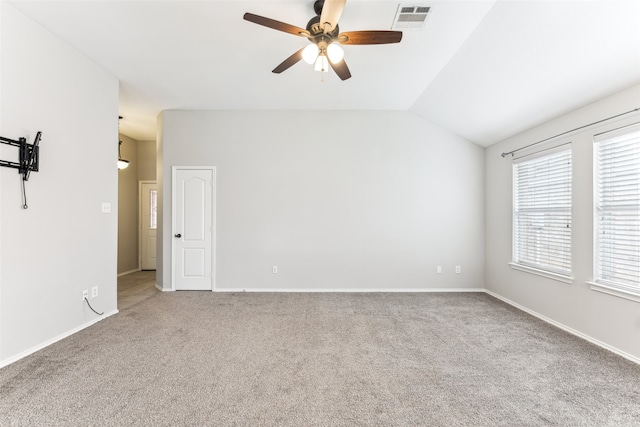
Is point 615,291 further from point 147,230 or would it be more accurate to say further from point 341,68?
point 147,230

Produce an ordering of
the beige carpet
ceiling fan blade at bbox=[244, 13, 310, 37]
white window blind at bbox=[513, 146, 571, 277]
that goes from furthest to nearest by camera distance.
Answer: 1. the beige carpet
2. white window blind at bbox=[513, 146, 571, 277]
3. ceiling fan blade at bbox=[244, 13, 310, 37]

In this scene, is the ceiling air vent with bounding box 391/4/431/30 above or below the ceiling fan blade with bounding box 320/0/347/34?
above

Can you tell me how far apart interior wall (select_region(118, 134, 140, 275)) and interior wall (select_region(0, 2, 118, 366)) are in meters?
2.78

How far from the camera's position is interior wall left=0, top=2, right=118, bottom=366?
253cm

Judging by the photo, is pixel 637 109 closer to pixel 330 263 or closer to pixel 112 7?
pixel 330 263

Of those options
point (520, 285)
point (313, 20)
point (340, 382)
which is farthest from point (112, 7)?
point (520, 285)

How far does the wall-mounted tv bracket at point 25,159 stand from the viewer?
8.40 feet

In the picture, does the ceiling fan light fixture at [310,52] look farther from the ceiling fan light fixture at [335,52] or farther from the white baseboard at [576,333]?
the white baseboard at [576,333]

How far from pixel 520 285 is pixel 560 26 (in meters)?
3.18

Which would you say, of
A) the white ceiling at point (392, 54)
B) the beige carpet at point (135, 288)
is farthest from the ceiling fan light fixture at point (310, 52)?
the beige carpet at point (135, 288)

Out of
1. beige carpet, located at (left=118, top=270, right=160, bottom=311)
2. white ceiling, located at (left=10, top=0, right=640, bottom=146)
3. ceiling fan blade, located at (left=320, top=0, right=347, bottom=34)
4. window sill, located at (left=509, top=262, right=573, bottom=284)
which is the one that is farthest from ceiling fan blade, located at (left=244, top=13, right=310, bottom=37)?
beige carpet, located at (left=118, top=270, right=160, bottom=311)

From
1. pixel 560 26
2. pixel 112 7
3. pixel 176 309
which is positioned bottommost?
pixel 176 309

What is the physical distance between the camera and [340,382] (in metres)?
2.23

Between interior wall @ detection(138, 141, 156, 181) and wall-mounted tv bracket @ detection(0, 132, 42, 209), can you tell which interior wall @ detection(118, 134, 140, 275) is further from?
wall-mounted tv bracket @ detection(0, 132, 42, 209)
